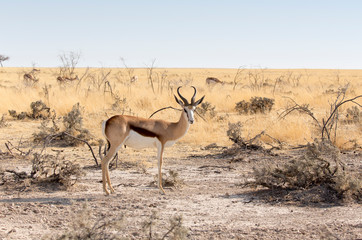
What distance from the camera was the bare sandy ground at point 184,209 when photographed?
5047 mm

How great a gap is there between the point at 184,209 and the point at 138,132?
4.38ft

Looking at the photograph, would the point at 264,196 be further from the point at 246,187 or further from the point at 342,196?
the point at 342,196

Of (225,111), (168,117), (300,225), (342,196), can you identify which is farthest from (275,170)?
(225,111)

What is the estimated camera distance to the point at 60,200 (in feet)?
20.9

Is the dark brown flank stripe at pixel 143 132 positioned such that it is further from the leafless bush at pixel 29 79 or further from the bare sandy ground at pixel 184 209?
the leafless bush at pixel 29 79

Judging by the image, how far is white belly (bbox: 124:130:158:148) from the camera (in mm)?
6613

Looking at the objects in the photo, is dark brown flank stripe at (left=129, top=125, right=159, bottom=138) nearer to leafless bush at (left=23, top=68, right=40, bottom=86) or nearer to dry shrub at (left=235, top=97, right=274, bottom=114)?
dry shrub at (left=235, top=97, right=274, bottom=114)

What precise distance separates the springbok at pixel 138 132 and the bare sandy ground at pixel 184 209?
0.50m

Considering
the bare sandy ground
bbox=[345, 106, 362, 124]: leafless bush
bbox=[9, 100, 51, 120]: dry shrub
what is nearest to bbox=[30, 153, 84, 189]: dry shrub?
the bare sandy ground

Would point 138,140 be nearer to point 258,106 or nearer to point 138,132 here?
point 138,132

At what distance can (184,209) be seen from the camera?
5.99 m

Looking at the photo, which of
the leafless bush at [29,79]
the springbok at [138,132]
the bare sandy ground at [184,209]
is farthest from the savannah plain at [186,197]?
the leafless bush at [29,79]

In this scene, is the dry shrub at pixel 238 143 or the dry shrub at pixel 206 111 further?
the dry shrub at pixel 206 111

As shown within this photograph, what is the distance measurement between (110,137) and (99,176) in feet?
5.71
